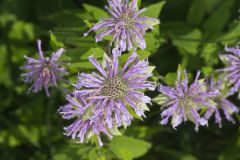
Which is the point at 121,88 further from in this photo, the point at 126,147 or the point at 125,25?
the point at 126,147

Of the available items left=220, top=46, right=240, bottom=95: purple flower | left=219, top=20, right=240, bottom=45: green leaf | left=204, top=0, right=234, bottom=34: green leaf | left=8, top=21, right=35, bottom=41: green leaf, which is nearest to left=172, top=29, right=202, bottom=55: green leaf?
left=204, top=0, right=234, bottom=34: green leaf

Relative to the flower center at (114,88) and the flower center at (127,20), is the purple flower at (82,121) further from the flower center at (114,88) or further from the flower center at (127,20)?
the flower center at (127,20)

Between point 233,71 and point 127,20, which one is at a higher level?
point 127,20

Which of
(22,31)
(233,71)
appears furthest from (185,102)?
(22,31)

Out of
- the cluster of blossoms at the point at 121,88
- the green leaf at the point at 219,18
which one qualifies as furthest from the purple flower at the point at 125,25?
the green leaf at the point at 219,18

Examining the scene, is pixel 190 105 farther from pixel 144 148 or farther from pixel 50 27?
pixel 50 27

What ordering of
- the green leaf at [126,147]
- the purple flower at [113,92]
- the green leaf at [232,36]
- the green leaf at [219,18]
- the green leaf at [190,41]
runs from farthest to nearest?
the green leaf at [219,18] < the green leaf at [190,41] < the green leaf at [232,36] < the green leaf at [126,147] < the purple flower at [113,92]

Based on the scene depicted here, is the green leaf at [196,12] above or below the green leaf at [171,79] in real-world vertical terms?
above

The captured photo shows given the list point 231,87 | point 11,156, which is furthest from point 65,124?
point 231,87
